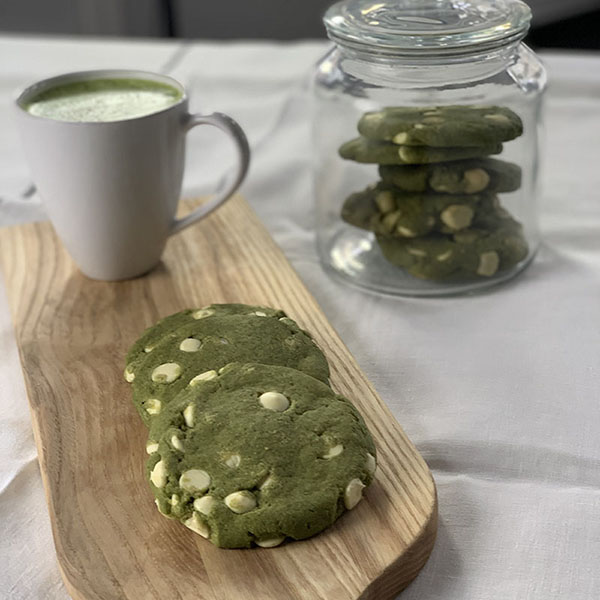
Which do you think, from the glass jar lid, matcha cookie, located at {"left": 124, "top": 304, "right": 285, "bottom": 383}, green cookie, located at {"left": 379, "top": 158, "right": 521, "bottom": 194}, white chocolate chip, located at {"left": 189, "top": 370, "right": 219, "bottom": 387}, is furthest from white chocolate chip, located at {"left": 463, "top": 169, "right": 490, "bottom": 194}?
white chocolate chip, located at {"left": 189, "top": 370, "right": 219, "bottom": 387}

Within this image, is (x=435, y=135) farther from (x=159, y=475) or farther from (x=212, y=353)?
(x=159, y=475)

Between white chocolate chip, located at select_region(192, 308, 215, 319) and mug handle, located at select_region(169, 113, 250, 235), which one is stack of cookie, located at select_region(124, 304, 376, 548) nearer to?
white chocolate chip, located at select_region(192, 308, 215, 319)

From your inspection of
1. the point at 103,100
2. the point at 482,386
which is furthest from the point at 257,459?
the point at 103,100

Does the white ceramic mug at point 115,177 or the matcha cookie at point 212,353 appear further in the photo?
the white ceramic mug at point 115,177

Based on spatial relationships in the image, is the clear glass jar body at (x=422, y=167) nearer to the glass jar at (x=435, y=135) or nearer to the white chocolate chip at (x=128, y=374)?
the glass jar at (x=435, y=135)

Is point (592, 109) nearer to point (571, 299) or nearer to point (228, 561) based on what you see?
point (571, 299)

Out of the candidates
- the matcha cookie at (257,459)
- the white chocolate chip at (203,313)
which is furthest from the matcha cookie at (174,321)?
the matcha cookie at (257,459)

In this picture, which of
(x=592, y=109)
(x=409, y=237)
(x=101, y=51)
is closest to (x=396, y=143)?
(x=409, y=237)
